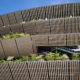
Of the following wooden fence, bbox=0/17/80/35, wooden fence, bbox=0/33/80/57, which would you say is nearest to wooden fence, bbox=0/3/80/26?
wooden fence, bbox=0/17/80/35

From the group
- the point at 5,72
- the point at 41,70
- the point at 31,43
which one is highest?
the point at 31,43

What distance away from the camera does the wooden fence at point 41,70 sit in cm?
689

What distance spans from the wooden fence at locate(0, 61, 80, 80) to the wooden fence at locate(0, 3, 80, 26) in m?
6.50

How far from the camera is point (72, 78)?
6996 mm

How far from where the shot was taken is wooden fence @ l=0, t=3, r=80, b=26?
11.3 metres

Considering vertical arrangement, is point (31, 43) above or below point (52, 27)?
below

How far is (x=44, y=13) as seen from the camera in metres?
12.0

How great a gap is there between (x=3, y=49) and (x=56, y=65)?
545 cm

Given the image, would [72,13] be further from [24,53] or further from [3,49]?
[3,49]

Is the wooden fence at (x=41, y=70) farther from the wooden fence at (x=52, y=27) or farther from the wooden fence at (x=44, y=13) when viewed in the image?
the wooden fence at (x=44, y=13)

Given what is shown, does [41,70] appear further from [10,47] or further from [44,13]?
[44,13]

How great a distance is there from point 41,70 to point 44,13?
23.2 feet

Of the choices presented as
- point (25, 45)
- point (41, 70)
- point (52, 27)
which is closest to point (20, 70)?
point (41, 70)

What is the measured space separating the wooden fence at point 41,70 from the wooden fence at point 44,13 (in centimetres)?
650
